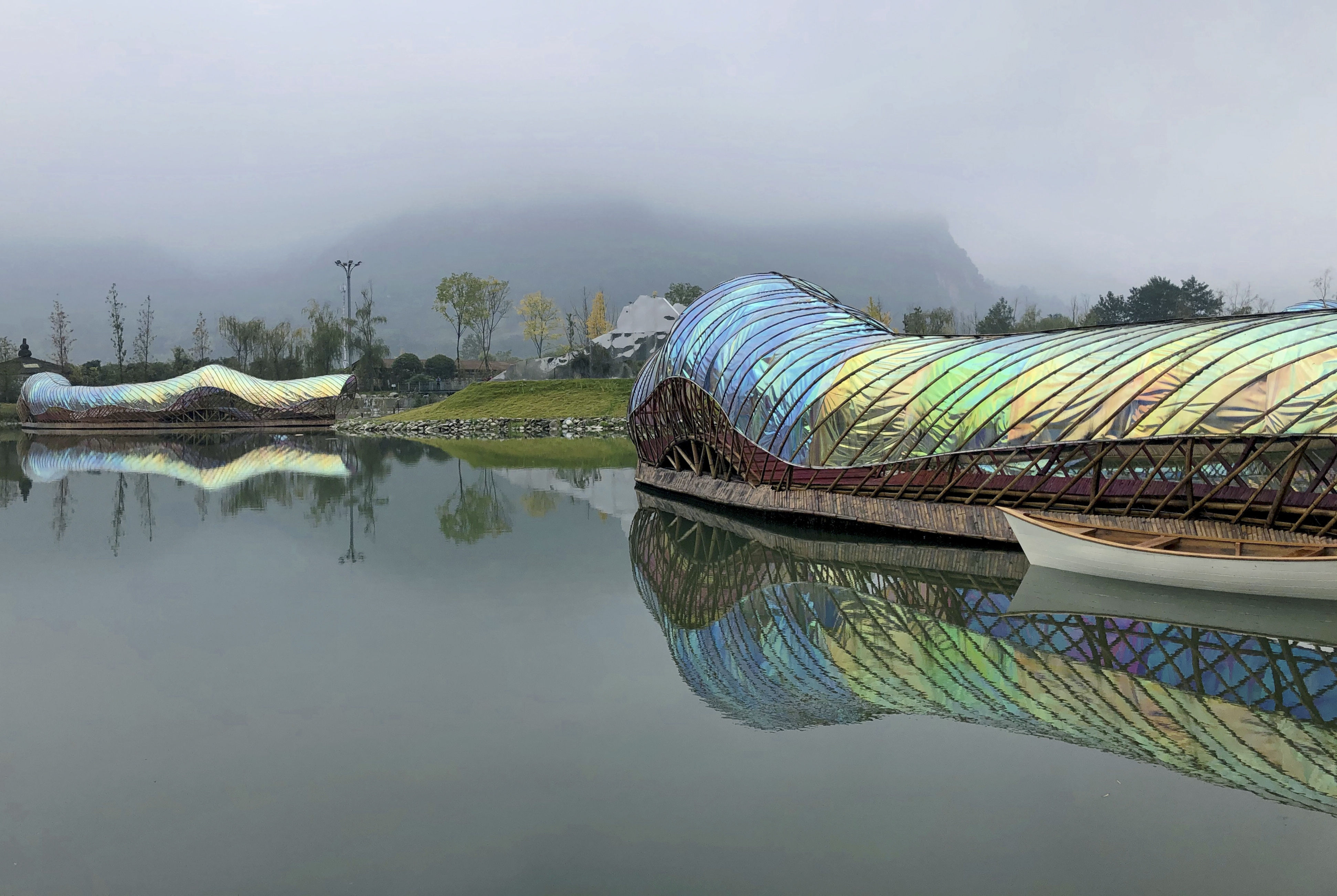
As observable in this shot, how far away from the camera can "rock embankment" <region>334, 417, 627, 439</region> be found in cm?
5009

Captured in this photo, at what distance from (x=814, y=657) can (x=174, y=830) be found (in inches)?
232

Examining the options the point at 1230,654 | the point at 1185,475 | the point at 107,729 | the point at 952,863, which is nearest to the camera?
the point at 952,863

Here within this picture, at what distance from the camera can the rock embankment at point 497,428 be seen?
50094mm

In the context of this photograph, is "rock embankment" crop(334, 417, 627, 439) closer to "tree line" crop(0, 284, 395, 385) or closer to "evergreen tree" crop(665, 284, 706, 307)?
"tree line" crop(0, 284, 395, 385)

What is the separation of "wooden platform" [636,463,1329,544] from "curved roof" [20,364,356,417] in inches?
1955

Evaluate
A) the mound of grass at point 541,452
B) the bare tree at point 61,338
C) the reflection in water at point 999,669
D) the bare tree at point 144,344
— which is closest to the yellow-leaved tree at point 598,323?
the bare tree at point 144,344

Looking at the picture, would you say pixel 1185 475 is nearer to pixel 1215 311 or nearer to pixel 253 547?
pixel 253 547

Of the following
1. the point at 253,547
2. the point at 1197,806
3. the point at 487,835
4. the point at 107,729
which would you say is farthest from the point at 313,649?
the point at 1197,806

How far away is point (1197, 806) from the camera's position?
6023mm

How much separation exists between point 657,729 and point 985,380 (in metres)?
10.0

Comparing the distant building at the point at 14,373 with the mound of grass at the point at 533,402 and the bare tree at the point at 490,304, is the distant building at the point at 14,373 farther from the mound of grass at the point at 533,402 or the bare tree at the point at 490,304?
the mound of grass at the point at 533,402

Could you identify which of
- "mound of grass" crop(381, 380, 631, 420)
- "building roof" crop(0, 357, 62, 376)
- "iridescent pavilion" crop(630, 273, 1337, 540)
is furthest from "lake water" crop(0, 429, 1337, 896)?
"building roof" crop(0, 357, 62, 376)

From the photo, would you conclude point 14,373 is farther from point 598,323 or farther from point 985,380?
point 985,380

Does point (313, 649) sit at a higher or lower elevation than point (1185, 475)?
lower
